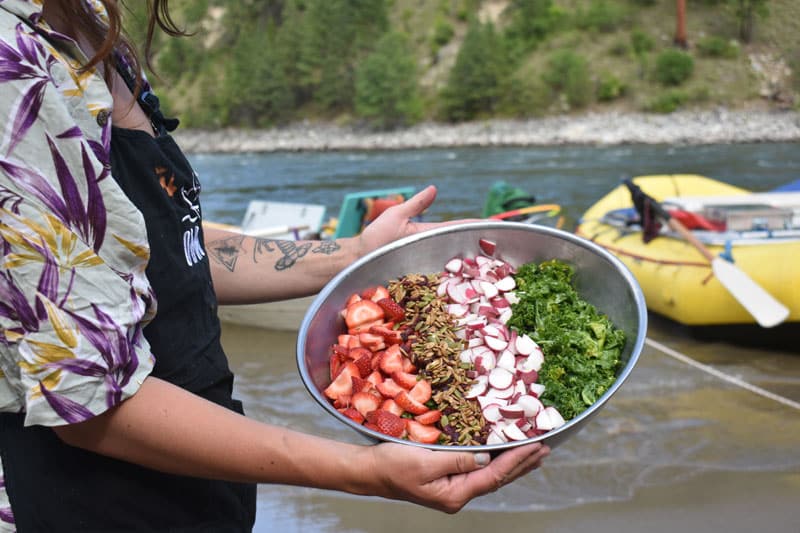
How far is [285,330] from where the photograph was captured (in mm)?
6703

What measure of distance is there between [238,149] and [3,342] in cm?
4302

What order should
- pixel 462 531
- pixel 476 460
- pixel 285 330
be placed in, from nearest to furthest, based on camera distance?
pixel 476 460, pixel 462 531, pixel 285 330

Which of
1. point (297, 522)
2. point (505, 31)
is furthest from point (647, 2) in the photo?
point (297, 522)

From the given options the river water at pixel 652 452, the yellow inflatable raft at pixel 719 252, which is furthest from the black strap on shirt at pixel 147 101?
the yellow inflatable raft at pixel 719 252

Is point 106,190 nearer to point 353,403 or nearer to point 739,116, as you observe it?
point 353,403

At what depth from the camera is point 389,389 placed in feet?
4.66

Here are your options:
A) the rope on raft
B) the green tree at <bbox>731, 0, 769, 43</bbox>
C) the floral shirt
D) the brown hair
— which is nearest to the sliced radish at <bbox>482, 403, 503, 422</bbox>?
the floral shirt

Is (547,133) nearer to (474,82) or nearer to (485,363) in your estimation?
(474,82)

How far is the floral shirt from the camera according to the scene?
75cm

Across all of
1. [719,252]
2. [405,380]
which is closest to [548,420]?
[405,380]

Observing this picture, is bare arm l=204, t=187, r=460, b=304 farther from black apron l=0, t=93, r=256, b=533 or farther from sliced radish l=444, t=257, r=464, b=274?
black apron l=0, t=93, r=256, b=533

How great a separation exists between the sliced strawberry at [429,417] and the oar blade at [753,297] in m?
4.55

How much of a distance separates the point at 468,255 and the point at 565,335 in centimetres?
31

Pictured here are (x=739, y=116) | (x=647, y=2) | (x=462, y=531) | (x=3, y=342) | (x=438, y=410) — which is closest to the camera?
(x=3, y=342)
